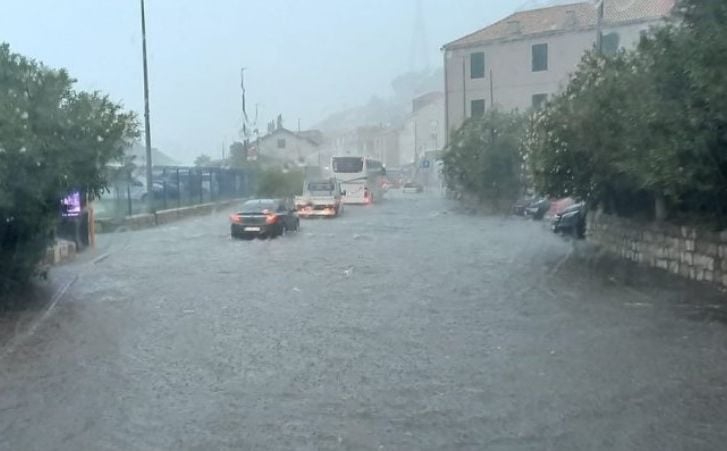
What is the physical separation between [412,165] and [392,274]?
82753 millimetres

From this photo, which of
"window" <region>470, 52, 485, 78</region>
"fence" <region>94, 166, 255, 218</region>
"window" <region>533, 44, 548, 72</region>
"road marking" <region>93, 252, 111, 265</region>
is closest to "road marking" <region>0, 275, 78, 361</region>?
"road marking" <region>93, 252, 111, 265</region>

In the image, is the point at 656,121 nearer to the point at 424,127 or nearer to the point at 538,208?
the point at 538,208

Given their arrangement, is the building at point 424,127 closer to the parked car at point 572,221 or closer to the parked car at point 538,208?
the parked car at point 538,208

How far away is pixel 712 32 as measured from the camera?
14.8m

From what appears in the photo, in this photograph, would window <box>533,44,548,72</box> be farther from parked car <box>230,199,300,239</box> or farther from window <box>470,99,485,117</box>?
parked car <box>230,199,300,239</box>

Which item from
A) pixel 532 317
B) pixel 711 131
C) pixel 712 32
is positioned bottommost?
pixel 532 317

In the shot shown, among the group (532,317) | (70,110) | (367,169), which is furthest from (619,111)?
(367,169)

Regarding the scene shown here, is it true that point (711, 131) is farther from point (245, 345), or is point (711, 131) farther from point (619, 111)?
point (245, 345)

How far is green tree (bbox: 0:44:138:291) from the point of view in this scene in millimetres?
15773

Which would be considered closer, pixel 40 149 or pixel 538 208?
pixel 40 149

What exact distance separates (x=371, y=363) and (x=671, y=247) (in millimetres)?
10759

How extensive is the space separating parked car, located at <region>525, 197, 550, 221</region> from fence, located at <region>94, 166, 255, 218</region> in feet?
53.3

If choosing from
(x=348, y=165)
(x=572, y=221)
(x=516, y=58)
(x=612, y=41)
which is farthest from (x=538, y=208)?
(x=516, y=58)

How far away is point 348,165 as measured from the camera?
6212 centimetres
